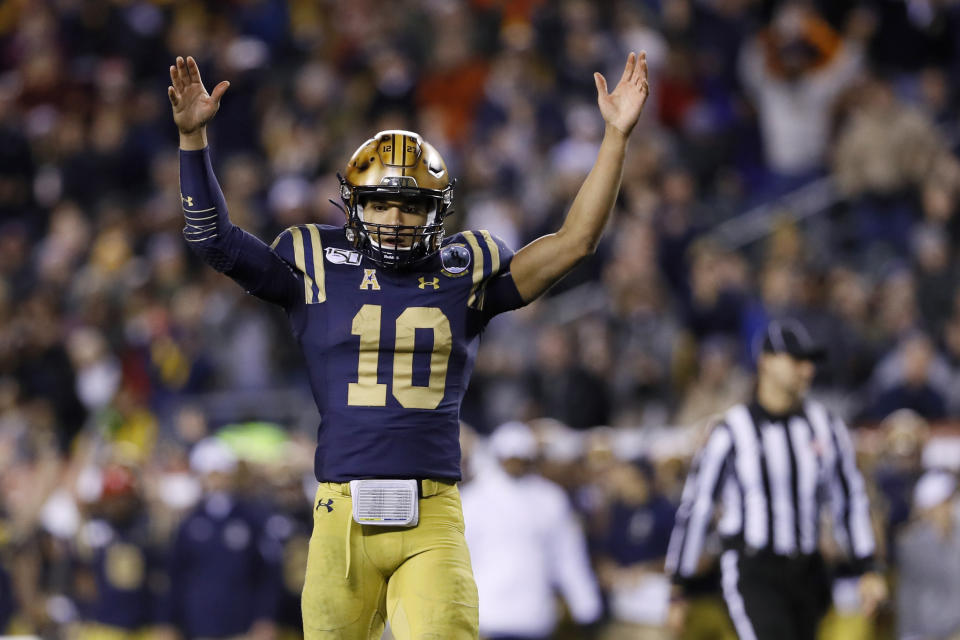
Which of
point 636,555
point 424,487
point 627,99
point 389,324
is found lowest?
point 424,487

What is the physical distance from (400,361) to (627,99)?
1038 millimetres

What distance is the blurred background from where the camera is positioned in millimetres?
9781

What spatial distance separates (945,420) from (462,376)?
19.2 feet

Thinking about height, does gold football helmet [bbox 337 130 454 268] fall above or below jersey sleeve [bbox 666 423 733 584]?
above

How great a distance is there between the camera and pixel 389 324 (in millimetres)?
4445

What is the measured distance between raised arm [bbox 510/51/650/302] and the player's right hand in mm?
1010

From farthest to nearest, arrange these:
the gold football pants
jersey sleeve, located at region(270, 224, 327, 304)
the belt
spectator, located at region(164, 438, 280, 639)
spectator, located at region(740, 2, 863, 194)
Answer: spectator, located at region(740, 2, 863, 194) → spectator, located at region(164, 438, 280, 639) → jersey sleeve, located at region(270, 224, 327, 304) → the belt → the gold football pants

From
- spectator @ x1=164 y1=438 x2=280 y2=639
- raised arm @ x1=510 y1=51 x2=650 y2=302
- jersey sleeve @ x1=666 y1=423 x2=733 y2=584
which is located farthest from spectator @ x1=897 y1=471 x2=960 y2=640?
raised arm @ x1=510 y1=51 x2=650 y2=302

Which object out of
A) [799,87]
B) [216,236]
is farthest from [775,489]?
[799,87]

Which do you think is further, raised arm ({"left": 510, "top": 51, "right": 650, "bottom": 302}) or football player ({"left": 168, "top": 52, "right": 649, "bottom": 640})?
raised arm ({"left": 510, "top": 51, "right": 650, "bottom": 302})

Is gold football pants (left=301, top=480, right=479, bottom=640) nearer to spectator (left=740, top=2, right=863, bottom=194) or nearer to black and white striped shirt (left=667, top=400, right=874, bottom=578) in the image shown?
black and white striped shirt (left=667, top=400, right=874, bottom=578)

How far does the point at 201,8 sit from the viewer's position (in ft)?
52.6

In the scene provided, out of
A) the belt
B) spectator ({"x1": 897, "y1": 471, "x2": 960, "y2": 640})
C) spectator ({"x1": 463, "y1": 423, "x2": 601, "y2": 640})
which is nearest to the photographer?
the belt

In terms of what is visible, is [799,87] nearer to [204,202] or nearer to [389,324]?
[389,324]
